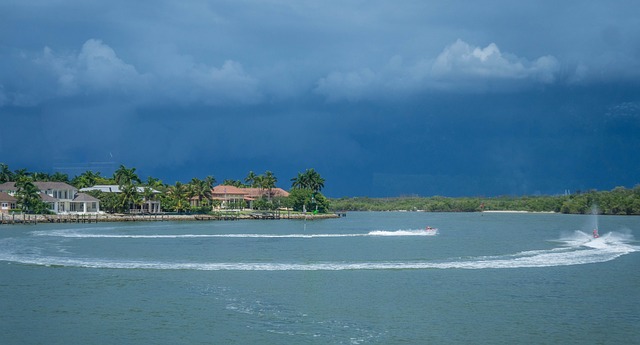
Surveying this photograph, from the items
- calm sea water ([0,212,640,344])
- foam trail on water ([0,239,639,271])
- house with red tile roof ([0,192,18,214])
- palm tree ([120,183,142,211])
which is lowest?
calm sea water ([0,212,640,344])

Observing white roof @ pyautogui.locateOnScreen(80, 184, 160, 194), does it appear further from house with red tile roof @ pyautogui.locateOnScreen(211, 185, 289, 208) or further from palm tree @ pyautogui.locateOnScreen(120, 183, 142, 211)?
house with red tile roof @ pyautogui.locateOnScreen(211, 185, 289, 208)

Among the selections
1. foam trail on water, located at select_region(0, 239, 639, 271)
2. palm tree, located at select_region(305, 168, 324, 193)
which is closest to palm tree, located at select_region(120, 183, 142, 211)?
palm tree, located at select_region(305, 168, 324, 193)

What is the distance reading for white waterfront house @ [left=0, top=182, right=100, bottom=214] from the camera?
116075 millimetres

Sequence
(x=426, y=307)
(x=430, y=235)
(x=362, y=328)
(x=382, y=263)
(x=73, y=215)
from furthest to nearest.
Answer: (x=73, y=215) → (x=430, y=235) → (x=382, y=263) → (x=426, y=307) → (x=362, y=328)

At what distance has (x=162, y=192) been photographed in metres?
132

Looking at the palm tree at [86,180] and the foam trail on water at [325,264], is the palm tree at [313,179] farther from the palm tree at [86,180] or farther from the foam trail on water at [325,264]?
the foam trail on water at [325,264]

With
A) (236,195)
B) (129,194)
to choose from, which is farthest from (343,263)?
(236,195)

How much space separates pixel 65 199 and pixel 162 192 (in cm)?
1946

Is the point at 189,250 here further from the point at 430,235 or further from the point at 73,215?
the point at 73,215

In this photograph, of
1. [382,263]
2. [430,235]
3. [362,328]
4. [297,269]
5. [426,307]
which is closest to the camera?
[362,328]

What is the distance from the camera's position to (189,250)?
54344mm

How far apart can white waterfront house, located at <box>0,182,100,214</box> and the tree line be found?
3.78 metres

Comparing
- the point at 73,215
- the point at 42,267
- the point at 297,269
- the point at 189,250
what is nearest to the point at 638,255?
the point at 297,269

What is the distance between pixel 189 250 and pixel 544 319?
112ft
